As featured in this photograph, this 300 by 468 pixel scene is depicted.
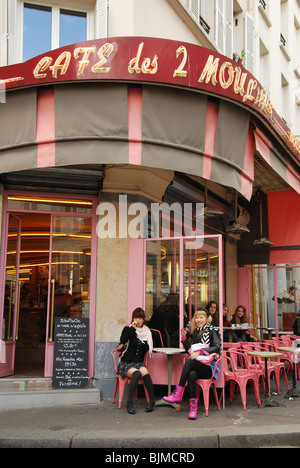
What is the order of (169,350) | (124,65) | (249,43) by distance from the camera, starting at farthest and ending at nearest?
(249,43) → (169,350) → (124,65)

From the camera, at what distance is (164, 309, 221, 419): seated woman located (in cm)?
629

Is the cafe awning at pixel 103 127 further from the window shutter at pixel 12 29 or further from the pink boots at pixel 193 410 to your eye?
the pink boots at pixel 193 410

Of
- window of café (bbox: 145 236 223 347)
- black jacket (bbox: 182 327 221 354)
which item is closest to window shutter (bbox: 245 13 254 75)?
window of café (bbox: 145 236 223 347)

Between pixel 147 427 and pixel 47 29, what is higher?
pixel 47 29

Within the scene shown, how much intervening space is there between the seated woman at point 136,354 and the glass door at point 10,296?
2070 mm

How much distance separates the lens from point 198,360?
641cm

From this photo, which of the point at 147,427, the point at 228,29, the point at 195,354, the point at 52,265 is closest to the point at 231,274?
the point at 52,265

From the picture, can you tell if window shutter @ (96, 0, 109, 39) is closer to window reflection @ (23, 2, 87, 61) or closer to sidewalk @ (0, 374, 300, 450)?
window reflection @ (23, 2, 87, 61)

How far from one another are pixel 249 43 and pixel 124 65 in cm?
769

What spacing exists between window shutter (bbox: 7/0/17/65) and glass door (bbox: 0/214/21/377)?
254cm

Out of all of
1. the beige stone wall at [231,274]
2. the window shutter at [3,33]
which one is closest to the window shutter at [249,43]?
the beige stone wall at [231,274]

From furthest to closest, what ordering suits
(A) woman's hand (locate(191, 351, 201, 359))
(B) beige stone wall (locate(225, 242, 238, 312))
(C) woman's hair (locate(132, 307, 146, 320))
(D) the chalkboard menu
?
(B) beige stone wall (locate(225, 242, 238, 312)) < (D) the chalkboard menu < (C) woman's hair (locate(132, 307, 146, 320)) < (A) woman's hand (locate(191, 351, 201, 359))

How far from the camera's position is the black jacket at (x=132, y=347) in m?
6.77

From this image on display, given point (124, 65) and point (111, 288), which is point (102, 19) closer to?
point (124, 65)
